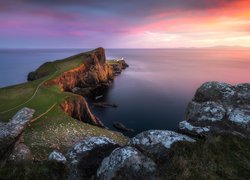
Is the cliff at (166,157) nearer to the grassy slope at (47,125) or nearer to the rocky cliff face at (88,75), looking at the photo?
the grassy slope at (47,125)

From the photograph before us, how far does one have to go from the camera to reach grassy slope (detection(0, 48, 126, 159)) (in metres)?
32.8

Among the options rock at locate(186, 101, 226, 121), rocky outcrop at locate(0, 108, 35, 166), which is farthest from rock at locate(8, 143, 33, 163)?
rock at locate(186, 101, 226, 121)

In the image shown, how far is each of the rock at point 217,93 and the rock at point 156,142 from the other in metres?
9.56

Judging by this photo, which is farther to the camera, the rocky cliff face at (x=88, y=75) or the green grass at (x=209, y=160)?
the rocky cliff face at (x=88, y=75)

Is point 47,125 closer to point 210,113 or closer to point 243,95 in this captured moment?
point 210,113

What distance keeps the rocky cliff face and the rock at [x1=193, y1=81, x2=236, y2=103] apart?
57422 mm

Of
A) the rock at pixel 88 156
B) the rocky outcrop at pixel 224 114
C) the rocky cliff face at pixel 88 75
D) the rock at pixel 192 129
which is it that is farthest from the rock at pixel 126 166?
the rocky cliff face at pixel 88 75

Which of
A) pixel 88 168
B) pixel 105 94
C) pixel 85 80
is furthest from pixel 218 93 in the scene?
pixel 85 80

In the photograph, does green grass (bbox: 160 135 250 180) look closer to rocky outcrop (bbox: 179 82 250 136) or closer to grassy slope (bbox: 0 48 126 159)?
rocky outcrop (bbox: 179 82 250 136)

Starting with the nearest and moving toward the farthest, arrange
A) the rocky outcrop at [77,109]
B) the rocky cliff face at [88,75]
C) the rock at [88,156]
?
the rock at [88,156], the rocky outcrop at [77,109], the rocky cliff face at [88,75]

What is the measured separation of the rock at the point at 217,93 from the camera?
18.8 m

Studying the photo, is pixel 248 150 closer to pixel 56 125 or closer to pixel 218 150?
pixel 218 150

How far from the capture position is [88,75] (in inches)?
3831

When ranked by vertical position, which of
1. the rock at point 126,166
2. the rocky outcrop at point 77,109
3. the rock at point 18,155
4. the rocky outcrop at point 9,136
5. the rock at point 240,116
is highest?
the rock at point 240,116
